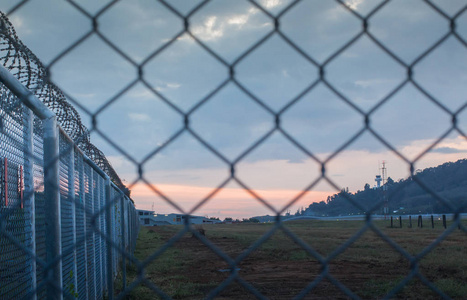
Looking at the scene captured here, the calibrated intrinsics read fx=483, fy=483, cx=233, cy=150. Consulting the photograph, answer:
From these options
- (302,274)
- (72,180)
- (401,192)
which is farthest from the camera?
(302,274)

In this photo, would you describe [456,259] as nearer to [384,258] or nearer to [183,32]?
[384,258]

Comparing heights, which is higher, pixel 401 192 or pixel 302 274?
pixel 401 192

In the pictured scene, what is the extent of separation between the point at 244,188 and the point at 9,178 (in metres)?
1.39

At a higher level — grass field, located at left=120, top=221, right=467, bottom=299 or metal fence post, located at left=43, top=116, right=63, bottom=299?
metal fence post, located at left=43, top=116, right=63, bottom=299

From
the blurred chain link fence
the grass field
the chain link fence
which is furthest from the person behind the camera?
the grass field

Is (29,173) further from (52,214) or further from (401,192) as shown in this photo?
(401,192)

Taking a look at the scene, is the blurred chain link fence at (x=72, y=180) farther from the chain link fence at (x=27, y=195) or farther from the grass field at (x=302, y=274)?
the grass field at (x=302, y=274)

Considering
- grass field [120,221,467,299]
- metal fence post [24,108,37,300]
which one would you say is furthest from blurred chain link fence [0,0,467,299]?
grass field [120,221,467,299]

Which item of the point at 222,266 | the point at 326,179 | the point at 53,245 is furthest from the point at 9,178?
the point at 222,266

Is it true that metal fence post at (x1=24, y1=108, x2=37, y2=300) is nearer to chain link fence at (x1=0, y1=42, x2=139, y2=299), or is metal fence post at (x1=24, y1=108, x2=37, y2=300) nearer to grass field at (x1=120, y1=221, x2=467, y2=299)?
chain link fence at (x1=0, y1=42, x2=139, y2=299)

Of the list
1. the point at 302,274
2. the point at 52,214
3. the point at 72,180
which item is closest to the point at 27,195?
the point at 52,214

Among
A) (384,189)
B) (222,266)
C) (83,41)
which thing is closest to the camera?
(83,41)

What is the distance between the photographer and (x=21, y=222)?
83.7 inches

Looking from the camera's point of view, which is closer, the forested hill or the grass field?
the forested hill
